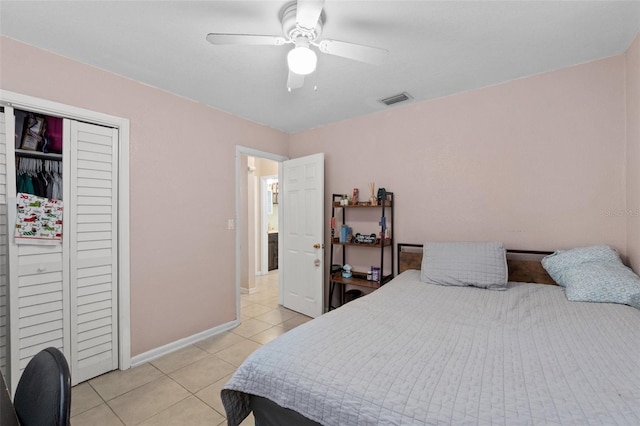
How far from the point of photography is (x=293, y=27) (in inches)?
63.9

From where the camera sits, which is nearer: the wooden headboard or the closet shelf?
the closet shelf

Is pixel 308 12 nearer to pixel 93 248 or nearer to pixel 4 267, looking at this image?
pixel 93 248

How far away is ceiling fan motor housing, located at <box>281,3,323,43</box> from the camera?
1.56 metres

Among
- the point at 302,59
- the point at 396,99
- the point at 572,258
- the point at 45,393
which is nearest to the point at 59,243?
the point at 45,393

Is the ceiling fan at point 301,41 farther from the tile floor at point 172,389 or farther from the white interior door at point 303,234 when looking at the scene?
the tile floor at point 172,389

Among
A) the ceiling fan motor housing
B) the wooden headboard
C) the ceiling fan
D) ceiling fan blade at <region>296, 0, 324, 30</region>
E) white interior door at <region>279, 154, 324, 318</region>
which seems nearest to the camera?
ceiling fan blade at <region>296, 0, 324, 30</region>

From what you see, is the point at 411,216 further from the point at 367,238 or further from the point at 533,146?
the point at 533,146

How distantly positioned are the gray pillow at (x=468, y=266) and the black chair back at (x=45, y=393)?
225 centimetres

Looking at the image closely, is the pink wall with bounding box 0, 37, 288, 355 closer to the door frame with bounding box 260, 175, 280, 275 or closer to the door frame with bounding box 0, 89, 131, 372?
the door frame with bounding box 0, 89, 131, 372

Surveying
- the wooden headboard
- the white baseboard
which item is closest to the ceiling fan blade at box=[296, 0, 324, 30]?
the wooden headboard

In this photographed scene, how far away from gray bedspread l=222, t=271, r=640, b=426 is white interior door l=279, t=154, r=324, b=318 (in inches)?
67.4

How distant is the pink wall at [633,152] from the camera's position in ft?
6.09

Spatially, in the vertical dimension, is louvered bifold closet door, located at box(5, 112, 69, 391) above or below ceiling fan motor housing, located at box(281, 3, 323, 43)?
below

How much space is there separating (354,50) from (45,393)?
6.04 feet
